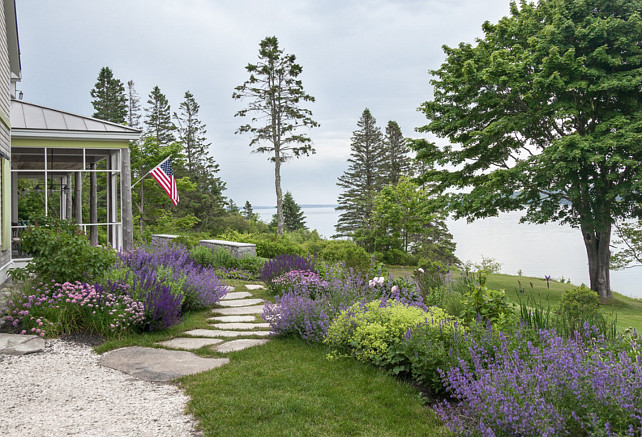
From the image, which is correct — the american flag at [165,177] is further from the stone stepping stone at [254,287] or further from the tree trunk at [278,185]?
the tree trunk at [278,185]

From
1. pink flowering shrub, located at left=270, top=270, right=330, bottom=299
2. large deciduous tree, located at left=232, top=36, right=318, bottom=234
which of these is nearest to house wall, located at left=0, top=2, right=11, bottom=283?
pink flowering shrub, located at left=270, top=270, right=330, bottom=299

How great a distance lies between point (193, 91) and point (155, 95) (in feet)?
9.51

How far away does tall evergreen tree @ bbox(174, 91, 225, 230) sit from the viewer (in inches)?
1305

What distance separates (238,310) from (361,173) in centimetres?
2909

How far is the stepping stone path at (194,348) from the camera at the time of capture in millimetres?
3712

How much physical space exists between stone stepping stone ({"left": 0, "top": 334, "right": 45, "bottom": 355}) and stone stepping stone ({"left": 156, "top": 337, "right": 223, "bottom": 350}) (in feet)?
3.75

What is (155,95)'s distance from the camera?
33750 millimetres

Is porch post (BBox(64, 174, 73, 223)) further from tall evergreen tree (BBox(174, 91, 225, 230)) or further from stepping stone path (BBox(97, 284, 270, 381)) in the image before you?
tall evergreen tree (BBox(174, 91, 225, 230))

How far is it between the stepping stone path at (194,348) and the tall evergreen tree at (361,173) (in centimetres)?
2772

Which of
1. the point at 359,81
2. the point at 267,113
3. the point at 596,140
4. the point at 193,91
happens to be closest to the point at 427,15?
the point at 596,140

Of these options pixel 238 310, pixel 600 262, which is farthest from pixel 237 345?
pixel 600 262

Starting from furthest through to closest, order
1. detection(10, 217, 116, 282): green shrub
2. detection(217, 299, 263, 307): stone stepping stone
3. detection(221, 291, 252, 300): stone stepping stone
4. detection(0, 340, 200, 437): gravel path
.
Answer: detection(221, 291, 252, 300): stone stepping stone, detection(217, 299, 263, 307): stone stepping stone, detection(10, 217, 116, 282): green shrub, detection(0, 340, 200, 437): gravel path

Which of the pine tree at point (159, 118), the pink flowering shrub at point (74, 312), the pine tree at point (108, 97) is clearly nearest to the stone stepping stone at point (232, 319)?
the pink flowering shrub at point (74, 312)

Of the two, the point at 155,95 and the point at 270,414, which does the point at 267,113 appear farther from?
the point at 270,414
